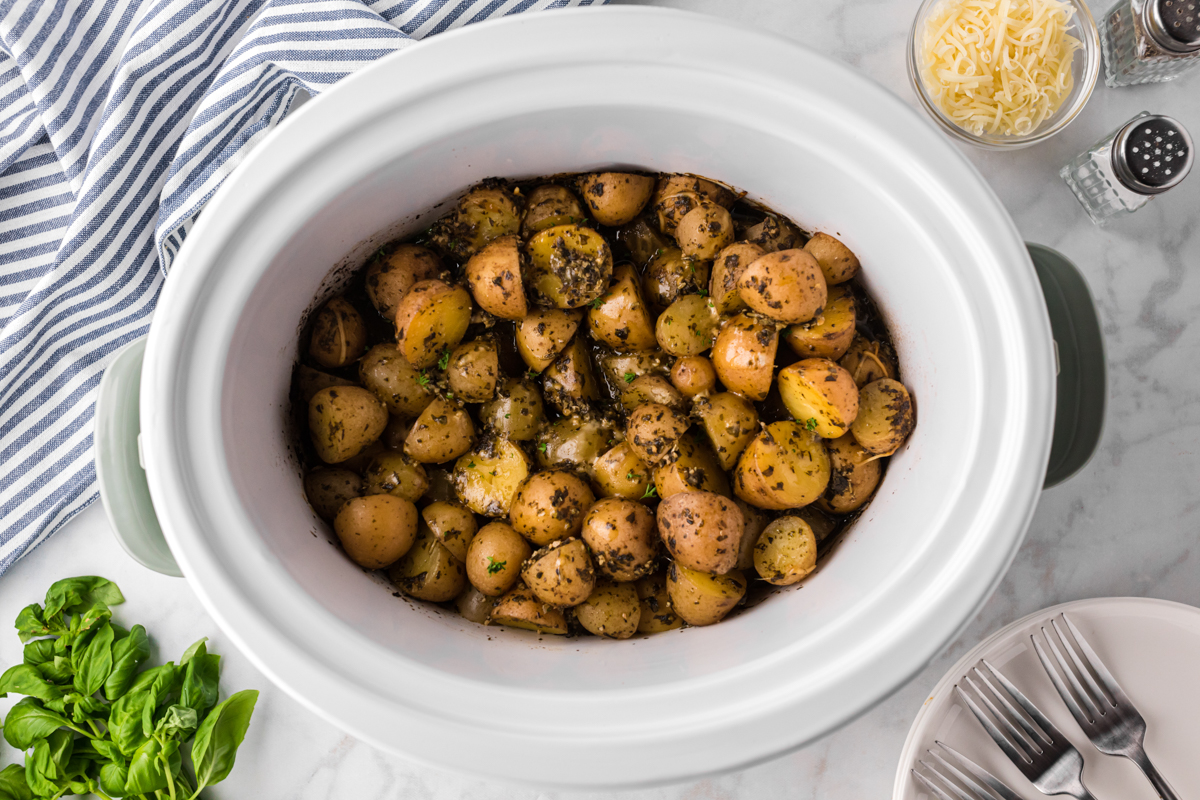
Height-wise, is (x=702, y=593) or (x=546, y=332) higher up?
(x=546, y=332)

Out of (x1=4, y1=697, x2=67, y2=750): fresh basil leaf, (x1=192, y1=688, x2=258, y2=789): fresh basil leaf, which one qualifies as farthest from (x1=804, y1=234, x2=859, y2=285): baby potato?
(x1=4, y1=697, x2=67, y2=750): fresh basil leaf

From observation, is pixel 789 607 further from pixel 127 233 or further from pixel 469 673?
pixel 127 233

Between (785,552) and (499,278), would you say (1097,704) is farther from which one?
(499,278)

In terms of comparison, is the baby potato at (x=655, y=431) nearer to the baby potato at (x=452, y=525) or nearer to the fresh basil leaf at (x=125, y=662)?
the baby potato at (x=452, y=525)

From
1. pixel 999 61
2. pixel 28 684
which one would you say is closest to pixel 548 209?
pixel 999 61

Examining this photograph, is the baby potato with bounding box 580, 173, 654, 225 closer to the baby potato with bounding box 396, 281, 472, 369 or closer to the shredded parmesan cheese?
the baby potato with bounding box 396, 281, 472, 369

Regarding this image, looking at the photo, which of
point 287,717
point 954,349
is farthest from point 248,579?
point 954,349

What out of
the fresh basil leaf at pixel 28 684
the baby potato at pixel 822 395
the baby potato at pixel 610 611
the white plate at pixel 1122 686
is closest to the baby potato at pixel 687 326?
the baby potato at pixel 822 395
